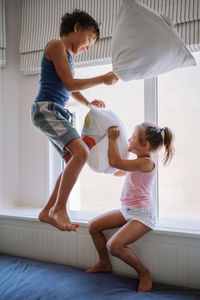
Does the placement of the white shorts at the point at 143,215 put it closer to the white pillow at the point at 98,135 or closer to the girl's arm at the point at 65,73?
the white pillow at the point at 98,135

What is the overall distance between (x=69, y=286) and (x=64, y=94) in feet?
3.84

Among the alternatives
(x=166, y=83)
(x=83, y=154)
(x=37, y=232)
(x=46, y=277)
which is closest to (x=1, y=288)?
(x=46, y=277)

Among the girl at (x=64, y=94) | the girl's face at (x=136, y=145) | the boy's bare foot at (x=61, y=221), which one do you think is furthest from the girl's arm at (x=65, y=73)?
the boy's bare foot at (x=61, y=221)

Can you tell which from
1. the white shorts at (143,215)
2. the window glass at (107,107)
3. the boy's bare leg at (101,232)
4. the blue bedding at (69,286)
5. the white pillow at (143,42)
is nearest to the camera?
the white pillow at (143,42)

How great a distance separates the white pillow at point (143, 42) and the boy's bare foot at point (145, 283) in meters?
1.22

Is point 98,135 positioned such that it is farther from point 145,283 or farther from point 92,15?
point 92,15

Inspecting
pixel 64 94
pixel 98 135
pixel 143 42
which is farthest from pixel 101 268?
pixel 143 42

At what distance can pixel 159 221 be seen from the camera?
1.96 metres

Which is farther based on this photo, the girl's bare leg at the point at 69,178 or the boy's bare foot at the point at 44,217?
the boy's bare foot at the point at 44,217

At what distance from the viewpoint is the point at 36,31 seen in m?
2.35

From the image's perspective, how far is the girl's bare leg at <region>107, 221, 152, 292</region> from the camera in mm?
1632

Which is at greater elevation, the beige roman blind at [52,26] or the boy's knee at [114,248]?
the beige roman blind at [52,26]

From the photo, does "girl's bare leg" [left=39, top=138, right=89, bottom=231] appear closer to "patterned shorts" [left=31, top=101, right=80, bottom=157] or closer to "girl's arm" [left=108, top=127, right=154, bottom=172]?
"patterned shorts" [left=31, top=101, right=80, bottom=157]

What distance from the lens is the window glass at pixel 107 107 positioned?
2.23 meters
